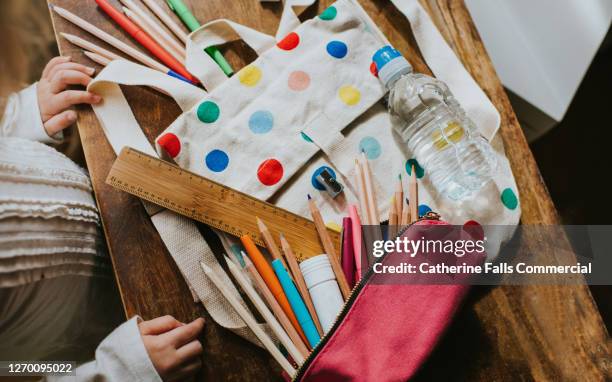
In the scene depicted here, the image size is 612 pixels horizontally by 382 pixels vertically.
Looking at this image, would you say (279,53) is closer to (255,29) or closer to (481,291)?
(255,29)

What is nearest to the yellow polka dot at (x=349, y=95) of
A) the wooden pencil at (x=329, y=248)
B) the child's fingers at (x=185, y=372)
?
the wooden pencil at (x=329, y=248)

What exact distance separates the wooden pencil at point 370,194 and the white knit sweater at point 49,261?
0.29 meters

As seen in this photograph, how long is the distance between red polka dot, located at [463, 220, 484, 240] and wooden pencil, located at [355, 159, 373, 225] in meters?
0.11

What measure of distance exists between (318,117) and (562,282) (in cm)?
35

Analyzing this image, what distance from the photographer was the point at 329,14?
550mm

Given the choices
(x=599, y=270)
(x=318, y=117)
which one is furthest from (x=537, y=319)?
(x=599, y=270)

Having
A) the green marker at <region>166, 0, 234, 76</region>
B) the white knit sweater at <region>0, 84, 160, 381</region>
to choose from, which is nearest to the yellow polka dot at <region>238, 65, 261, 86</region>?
the green marker at <region>166, 0, 234, 76</region>

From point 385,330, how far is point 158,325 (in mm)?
246

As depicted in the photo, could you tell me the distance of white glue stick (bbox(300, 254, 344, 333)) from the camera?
46cm

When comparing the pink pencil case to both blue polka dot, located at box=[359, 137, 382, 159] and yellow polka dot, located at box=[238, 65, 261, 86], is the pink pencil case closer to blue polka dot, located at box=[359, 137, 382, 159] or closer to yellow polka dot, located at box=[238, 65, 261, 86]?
blue polka dot, located at box=[359, 137, 382, 159]

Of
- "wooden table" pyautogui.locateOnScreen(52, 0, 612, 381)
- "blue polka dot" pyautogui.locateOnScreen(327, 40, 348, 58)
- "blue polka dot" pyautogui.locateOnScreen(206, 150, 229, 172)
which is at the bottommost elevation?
"wooden table" pyautogui.locateOnScreen(52, 0, 612, 381)

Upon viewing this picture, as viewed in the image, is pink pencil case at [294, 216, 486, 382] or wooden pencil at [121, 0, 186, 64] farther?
wooden pencil at [121, 0, 186, 64]

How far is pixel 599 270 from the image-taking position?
85 cm
